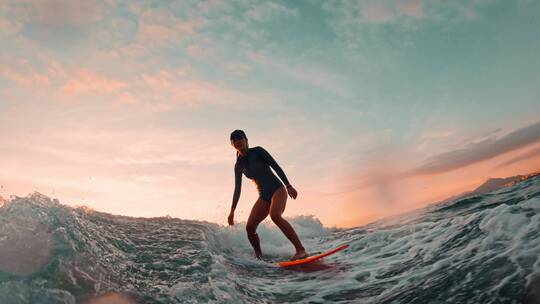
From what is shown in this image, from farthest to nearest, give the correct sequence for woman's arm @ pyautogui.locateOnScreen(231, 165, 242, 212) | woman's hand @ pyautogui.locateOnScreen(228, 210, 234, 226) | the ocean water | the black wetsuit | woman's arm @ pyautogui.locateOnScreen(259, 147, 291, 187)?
1. woman's arm @ pyautogui.locateOnScreen(231, 165, 242, 212)
2. woman's hand @ pyautogui.locateOnScreen(228, 210, 234, 226)
3. the black wetsuit
4. woman's arm @ pyautogui.locateOnScreen(259, 147, 291, 187)
5. the ocean water

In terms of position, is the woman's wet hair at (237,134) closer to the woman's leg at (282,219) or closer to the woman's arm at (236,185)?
the woman's arm at (236,185)

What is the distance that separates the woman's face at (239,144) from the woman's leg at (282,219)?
1163mm

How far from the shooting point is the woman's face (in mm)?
7706

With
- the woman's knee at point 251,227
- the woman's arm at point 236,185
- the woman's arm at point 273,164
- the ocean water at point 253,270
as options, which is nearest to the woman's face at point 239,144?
the woman's arm at point 273,164

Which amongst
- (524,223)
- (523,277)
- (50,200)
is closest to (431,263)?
(524,223)

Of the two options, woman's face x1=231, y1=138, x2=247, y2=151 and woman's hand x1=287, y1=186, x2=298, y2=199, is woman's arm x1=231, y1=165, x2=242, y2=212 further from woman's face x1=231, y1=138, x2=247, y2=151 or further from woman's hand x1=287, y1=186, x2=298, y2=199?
woman's hand x1=287, y1=186, x2=298, y2=199

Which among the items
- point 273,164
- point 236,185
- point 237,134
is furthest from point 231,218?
point 237,134

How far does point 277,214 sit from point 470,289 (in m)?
4.14

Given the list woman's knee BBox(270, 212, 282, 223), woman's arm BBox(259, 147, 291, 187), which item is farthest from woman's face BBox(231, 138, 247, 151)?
woman's knee BBox(270, 212, 282, 223)

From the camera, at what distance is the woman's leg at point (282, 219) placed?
7.38 metres

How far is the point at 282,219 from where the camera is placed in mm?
7445

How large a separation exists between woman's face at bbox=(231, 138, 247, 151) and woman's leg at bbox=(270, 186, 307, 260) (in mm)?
1163

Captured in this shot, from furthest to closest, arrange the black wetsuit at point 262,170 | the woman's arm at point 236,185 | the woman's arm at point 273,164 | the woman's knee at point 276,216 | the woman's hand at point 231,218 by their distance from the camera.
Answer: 1. the woman's arm at point 236,185
2. the woman's hand at point 231,218
3. the black wetsuit at point 262,170
4. the woman's arm at point 273,164
5. the woman's knee at point 276,216

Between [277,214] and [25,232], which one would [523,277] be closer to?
[277,214]
